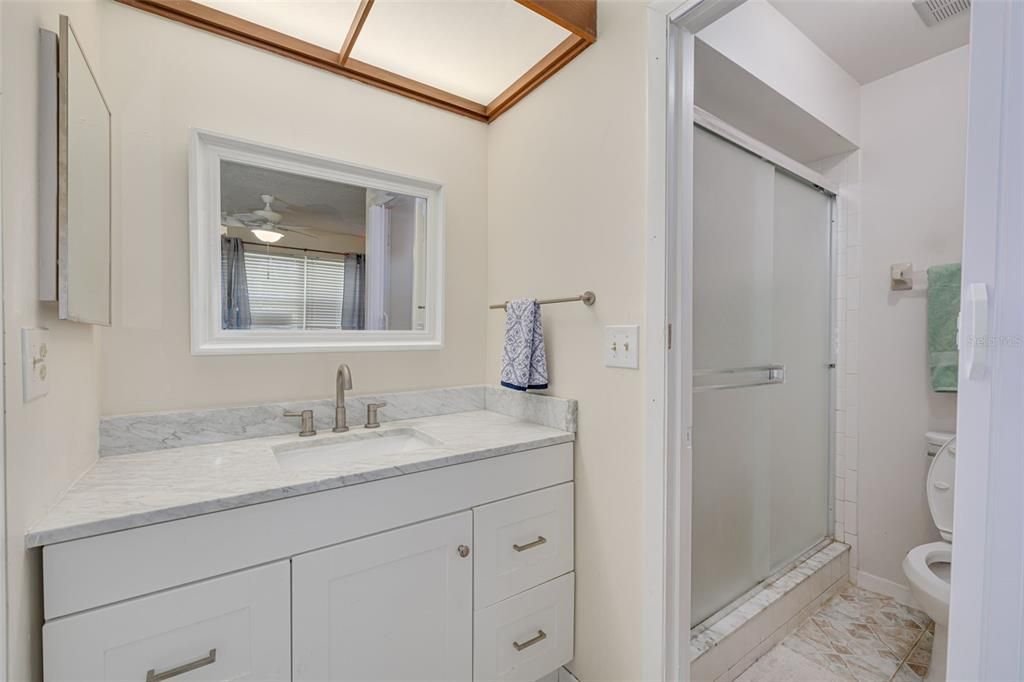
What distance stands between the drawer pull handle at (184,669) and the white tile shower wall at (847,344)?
2572 millimetres

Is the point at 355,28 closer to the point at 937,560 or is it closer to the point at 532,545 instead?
the point at 532,545

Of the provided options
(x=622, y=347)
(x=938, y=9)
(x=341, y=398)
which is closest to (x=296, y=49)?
(x=341, y=398)

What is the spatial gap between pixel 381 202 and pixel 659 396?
1218mm

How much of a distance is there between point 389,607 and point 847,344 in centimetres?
231

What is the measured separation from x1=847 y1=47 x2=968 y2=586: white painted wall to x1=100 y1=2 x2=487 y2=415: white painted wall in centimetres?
206

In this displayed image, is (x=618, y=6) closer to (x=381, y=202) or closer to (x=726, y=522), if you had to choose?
(x=381, y=202)

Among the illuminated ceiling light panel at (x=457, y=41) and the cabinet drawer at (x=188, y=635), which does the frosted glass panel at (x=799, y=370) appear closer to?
the illuminated ceiling light panel at (x=457, y=41)

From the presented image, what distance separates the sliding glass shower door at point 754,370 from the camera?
157 centimetres

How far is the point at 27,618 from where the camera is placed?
2.43ft

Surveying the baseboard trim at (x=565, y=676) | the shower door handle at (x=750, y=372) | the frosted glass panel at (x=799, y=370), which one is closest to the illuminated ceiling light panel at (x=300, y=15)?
the shower door handle at (x=750, y=372)

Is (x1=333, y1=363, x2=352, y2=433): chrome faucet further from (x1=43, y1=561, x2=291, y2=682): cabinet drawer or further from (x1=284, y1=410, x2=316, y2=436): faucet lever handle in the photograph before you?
(x1=43, y1=561, x2=291, y2=682): cabinet drawer

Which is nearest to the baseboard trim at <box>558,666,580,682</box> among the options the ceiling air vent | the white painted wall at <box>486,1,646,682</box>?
the white painted wall at <box>486,1,646,682</box>

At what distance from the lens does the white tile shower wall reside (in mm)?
2105

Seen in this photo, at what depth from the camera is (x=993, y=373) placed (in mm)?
626
